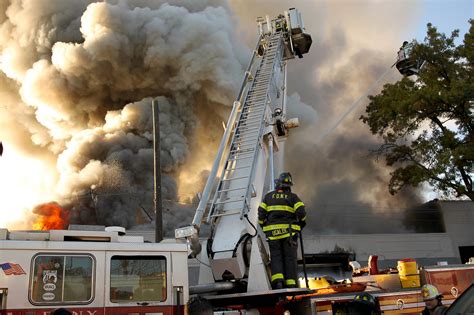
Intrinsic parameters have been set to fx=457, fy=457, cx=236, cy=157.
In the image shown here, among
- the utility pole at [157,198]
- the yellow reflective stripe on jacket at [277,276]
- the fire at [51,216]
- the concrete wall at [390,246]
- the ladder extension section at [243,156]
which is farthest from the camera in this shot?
the concrete wall at [390,246]

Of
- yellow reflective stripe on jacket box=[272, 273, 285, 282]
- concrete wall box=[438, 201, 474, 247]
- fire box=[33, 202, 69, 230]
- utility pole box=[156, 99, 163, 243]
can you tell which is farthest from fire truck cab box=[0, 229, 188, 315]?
concrete wall box=[438, 201, 474, 247]

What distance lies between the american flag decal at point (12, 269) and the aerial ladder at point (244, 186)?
1.77 m

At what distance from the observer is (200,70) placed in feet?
65.0

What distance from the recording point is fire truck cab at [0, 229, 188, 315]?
386cm

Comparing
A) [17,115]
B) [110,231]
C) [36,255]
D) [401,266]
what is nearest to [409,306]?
[401,266]

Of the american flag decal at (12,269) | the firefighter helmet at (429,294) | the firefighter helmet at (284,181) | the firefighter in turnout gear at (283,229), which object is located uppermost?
the firefighter helmet at (284,181)

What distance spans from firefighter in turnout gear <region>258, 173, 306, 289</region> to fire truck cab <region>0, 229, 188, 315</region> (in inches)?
47.9

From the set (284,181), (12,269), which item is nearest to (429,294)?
(284,181)

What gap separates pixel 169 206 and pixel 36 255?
503 inches

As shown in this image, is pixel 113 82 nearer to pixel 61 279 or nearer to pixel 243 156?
pixel 243 156

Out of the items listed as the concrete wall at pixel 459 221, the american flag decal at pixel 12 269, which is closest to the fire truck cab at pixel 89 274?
the american flag decal at pixel 12 269

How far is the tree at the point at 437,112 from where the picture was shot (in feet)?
52.0

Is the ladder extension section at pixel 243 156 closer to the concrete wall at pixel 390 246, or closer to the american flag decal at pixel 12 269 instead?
the american flag decal at pixel 12 269

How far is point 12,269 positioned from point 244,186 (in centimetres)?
312
